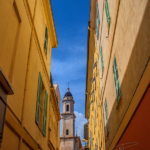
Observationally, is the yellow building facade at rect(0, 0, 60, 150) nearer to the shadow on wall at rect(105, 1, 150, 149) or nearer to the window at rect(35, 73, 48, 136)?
the window at rect(35, 73, 48, 136)

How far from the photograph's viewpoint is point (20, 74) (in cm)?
686

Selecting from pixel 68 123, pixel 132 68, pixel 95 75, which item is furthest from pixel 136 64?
pixel 68 123

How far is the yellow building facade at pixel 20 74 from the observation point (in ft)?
17.7

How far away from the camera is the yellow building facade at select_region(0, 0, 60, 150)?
539 centimetres

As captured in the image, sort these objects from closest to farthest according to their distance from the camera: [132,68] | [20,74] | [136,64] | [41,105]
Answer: [136,64], [132,68], [20,74], [41,105]

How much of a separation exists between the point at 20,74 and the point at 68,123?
6099 centimetres

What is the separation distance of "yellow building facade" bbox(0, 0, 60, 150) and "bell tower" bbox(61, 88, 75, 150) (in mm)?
53305

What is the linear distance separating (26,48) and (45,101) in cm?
379

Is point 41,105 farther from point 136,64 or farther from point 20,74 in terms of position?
point 136,64

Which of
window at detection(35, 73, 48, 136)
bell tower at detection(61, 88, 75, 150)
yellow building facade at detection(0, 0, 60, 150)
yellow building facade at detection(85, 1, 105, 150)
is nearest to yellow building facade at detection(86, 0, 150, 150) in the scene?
yellow building facade at detection(0, 0, 60, 150)

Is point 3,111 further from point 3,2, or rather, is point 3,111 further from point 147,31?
point 147,31

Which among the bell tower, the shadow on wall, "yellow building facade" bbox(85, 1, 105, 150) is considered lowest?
the shadow on wall

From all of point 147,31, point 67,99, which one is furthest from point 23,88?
point 67,99

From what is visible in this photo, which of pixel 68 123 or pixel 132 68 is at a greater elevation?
pixel 68 123
